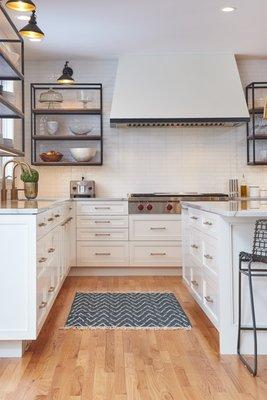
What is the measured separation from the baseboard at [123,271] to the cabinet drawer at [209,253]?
7.54ft

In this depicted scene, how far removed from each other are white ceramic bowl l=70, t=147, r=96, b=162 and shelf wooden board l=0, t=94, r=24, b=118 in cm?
185

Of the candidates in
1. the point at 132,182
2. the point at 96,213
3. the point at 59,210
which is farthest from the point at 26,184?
the point at 132,182

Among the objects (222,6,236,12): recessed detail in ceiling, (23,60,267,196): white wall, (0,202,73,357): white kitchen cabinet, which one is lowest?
(0,202,73,357): white kitchen cabinet

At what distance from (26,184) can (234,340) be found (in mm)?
2713

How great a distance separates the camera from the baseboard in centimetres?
566

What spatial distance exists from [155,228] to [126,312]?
1.81 m

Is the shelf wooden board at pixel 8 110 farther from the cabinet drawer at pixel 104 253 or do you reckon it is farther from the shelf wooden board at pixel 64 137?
the cabinet drawer at pixel 104 253

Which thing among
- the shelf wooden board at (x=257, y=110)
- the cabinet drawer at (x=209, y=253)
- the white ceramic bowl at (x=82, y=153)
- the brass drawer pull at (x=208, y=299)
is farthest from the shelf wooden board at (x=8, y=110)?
the shelf wooden board at (x=257, y=110)

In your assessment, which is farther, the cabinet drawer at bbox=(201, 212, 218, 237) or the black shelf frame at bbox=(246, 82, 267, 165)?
the black shelf frame at bbox=(246, 82, 267, 165)

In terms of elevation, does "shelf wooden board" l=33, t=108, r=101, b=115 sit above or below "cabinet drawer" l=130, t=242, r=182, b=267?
above

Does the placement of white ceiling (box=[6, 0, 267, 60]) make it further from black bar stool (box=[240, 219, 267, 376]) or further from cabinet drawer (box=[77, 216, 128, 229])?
black bar stool (box=[240, 219, 267, 376])

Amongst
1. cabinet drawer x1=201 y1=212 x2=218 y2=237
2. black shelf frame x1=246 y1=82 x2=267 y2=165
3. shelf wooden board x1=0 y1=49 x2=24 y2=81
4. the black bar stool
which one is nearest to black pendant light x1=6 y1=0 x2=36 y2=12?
shelf wooden board x1=0 y1=49 x2=24 y2=81

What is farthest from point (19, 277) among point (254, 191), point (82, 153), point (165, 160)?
Answer: point (254, 191)

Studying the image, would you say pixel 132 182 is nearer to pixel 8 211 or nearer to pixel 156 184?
pixel 156 184
